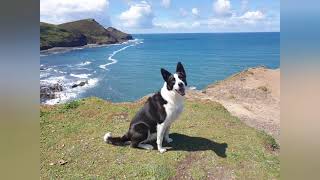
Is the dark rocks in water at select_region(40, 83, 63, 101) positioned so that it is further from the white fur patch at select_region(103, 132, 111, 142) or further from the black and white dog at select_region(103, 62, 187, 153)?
the black and white dog at select_region(103, 62, 187, 153)

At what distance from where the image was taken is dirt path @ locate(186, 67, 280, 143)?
13.3 m

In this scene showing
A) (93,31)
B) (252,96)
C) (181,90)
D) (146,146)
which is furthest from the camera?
(93,31)

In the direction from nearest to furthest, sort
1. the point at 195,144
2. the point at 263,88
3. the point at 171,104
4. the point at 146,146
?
the point at 171,104 → the point at 146,146 → the point at 195,144 → the point at 263,88

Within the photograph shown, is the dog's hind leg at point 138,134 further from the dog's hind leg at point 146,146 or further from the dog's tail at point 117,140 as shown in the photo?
the dog's tail at point 117,140

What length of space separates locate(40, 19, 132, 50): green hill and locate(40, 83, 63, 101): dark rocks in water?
23.8 m

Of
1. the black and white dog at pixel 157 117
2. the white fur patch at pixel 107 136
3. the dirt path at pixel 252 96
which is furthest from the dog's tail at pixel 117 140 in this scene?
the dirt path at pixel 252 96

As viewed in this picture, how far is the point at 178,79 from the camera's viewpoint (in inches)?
289

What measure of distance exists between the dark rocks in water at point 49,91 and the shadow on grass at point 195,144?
11407 mm

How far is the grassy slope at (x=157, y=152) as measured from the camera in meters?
7.43

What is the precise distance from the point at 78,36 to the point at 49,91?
33006mm

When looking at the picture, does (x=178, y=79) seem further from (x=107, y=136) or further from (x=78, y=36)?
(x=78, y=36)

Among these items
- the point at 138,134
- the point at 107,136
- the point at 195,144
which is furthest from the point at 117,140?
the point at 195,144

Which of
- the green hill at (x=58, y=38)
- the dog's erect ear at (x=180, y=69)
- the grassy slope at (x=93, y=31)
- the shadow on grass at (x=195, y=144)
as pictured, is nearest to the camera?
the dog's erect ear at (x=180, y=69)
